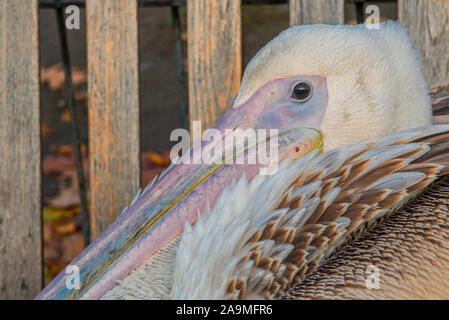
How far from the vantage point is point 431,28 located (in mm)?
1625

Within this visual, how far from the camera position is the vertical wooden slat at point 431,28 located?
1.62 m

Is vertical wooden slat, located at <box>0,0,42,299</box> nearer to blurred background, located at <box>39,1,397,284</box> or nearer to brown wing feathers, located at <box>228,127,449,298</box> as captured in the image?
brown wing feathers, located at <box>228,127,449,298</box>

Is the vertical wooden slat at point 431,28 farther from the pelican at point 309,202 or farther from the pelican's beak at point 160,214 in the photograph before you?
the pelican's beak at point 160,214

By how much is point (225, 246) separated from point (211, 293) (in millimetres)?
82

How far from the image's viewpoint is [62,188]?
10.3ft

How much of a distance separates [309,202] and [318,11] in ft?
2.52

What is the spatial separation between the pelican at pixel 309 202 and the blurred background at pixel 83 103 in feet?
5.25

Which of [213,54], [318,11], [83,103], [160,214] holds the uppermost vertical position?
[318,11]

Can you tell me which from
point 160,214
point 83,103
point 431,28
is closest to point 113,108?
point 160,214

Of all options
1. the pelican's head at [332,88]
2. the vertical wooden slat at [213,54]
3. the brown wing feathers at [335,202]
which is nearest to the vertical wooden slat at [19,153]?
the vertical wooden slat at [213,54]

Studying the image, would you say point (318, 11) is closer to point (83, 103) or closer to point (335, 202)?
point (335, 202)

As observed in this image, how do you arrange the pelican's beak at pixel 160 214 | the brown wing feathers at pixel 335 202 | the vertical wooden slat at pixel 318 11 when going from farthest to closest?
the vertical wooden slat at pixel 318 11, the pelican's beak at pixel 160 214, the brown wing feathers at pixel 335 202

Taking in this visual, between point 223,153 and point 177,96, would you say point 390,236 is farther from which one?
point 177,96

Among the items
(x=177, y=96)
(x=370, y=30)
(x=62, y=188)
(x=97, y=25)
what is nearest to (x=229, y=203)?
(x=370, y=30)
